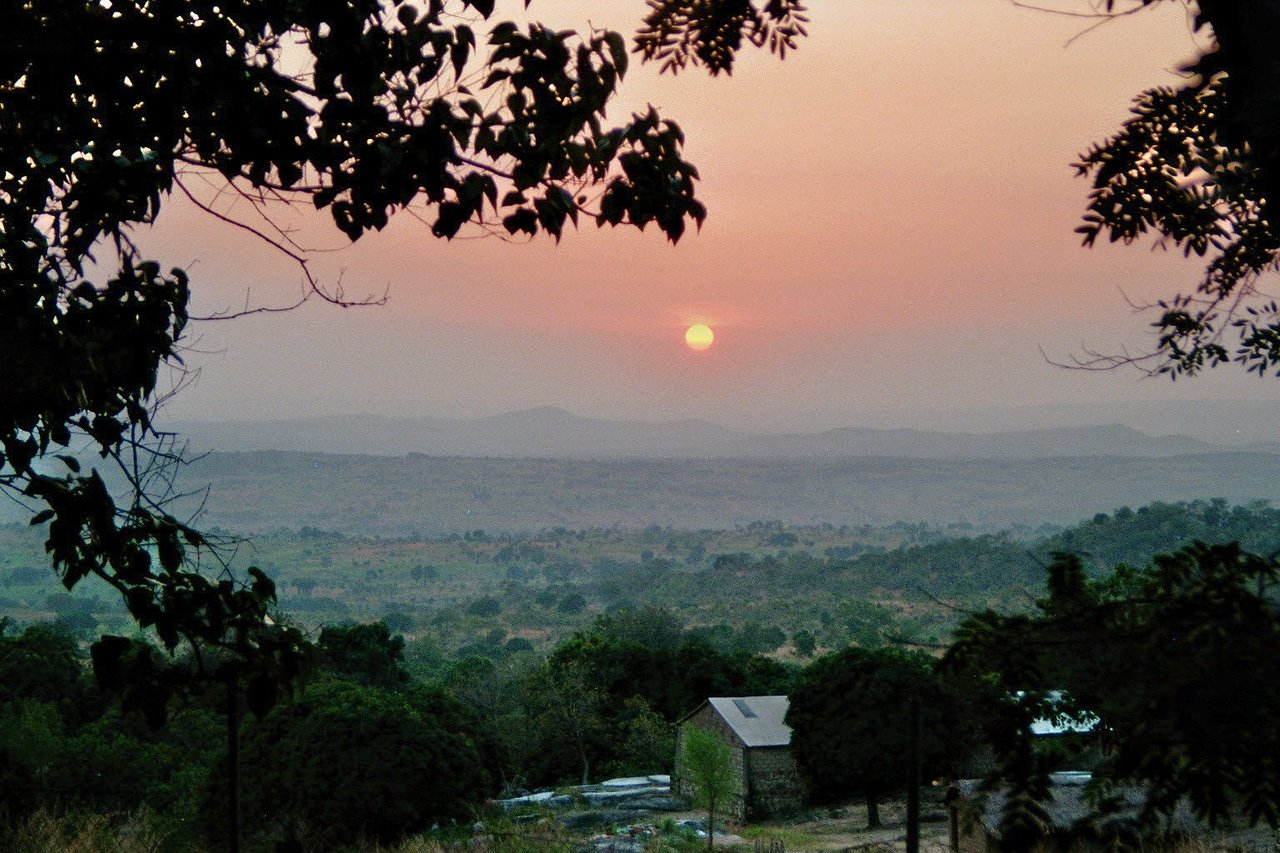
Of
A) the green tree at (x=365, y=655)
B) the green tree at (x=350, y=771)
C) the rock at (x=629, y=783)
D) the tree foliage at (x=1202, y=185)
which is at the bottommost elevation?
the rock at (x=629, y=783)

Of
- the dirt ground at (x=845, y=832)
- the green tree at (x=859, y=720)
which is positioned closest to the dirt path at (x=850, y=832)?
the dirt ground at (x=845, y=832)

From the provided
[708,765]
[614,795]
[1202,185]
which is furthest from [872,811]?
[1202,185]

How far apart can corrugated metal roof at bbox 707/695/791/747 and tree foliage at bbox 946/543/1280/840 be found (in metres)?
32.9

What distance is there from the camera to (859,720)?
3256 centimetres

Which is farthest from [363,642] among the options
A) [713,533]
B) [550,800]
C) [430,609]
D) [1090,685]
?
[713,533]

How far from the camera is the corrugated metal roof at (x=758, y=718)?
118ft

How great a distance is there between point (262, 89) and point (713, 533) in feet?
624

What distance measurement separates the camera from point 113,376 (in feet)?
15.4

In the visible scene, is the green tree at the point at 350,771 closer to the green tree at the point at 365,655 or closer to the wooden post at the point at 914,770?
the wooden post at the point at 914,770

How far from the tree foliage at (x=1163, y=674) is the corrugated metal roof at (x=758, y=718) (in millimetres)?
32853

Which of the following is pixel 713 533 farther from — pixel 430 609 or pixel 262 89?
pixel 262 89

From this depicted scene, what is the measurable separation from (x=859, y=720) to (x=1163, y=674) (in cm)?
→ 3092

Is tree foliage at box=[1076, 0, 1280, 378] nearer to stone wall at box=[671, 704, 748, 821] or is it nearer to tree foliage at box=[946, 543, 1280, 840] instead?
tree foliage at box=[946, 543, 1280, 840]

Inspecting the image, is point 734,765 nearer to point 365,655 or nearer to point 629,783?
point 629,783
